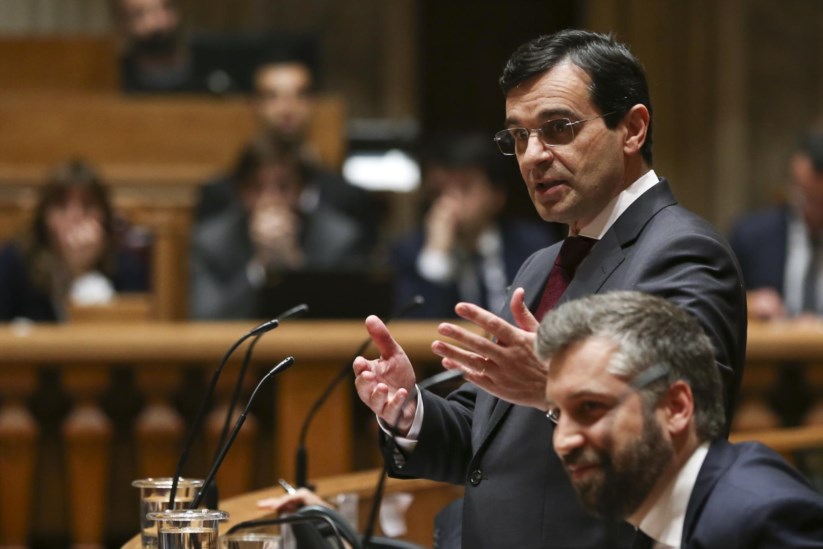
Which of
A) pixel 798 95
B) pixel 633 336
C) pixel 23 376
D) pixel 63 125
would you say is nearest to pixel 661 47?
pixel 798 95

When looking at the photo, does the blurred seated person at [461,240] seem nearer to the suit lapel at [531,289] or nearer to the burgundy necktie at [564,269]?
the suit lapel at [531,289]

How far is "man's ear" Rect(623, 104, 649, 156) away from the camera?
8.39ft

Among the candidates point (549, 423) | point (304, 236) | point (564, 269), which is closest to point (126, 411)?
point (304, 236)

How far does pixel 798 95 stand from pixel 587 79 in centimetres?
798

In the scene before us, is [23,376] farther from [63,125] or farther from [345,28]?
[345,28]

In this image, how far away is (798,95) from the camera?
1005cm

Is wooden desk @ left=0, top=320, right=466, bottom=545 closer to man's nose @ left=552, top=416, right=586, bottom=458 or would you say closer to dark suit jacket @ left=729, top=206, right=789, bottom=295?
man's nose @ left=552, top=416, right=586, bottom=458

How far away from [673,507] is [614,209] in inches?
28.9

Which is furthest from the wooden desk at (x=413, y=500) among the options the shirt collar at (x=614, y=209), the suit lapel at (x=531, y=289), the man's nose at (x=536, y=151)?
the man's nose at (x=536, y=151)

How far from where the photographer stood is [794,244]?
6.44 metres

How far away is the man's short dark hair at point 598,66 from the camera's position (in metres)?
2.53

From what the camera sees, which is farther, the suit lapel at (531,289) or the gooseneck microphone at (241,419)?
the suit lapel at (531,289)

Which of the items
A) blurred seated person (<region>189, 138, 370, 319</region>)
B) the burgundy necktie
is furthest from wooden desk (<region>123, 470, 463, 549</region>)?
blurred seated person (<region>189, 138, 370, 319</region>)

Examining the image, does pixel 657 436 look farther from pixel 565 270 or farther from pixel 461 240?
pixel 461 240
